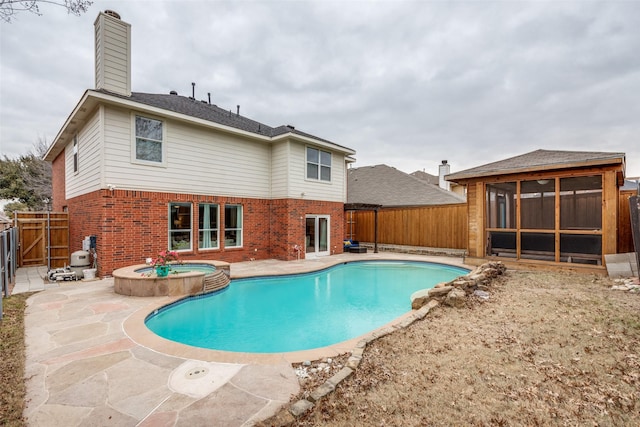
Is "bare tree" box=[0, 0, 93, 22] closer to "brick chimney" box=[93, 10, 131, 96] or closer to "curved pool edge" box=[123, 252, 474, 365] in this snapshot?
"curved pool edge" box=[123, 252, 474, 365]

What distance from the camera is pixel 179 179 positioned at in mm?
9820

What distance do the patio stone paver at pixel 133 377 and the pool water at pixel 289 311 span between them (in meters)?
1.02

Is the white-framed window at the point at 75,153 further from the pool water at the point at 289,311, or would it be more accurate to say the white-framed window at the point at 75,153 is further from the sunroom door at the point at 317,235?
the sunroom door at the point at 317,235

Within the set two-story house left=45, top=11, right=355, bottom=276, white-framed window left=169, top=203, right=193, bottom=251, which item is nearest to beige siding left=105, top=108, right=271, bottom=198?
two-story house left=45, top=11, right=355, bottom=276

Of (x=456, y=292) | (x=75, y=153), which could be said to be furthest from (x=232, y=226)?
(x=456, y=292)

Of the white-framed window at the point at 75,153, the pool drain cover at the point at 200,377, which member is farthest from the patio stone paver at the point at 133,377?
the white-framed window at the point at 75,153

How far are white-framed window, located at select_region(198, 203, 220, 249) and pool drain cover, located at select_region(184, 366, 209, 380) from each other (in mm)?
7758

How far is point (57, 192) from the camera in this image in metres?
14.4

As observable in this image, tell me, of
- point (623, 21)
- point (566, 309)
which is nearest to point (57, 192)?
point (566, 309)

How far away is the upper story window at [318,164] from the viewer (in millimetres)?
12875

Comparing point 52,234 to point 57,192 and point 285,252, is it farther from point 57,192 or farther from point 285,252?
point 285,252

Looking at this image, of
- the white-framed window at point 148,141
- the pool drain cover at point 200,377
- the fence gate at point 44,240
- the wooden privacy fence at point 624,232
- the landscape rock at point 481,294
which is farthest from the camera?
the fence gate at point 44,240

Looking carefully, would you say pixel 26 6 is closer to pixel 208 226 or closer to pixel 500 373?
pixel 500 373

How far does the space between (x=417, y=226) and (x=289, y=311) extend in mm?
10653
